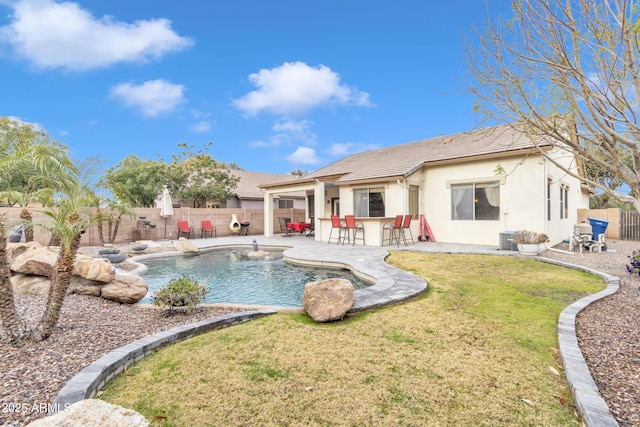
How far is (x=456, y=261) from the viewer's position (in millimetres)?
9062

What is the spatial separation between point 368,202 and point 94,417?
13.6m

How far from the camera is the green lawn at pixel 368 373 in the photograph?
240 cm

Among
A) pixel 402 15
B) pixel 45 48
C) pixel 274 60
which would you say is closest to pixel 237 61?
pixel 274 60

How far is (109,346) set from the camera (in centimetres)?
351

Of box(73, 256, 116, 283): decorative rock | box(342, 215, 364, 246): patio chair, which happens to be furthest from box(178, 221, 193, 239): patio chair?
box(73, 256, 116, 283): decorative rock

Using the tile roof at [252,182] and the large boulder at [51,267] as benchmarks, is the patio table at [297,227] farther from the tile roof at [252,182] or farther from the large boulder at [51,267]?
the large boulder at [51,267]

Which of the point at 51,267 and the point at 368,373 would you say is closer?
the point at 368,373

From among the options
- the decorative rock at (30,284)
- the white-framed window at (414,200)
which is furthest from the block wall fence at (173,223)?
the white-framed window at (414,200)

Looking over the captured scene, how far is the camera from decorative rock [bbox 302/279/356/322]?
4.46 metres

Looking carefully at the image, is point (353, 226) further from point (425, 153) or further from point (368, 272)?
point (368, 272)

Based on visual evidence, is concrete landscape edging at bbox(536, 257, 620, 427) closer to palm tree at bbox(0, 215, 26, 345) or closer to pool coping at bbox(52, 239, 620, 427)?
pool coping at bbox(52, 239, 620, 427)

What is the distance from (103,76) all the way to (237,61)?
6639 millimetres

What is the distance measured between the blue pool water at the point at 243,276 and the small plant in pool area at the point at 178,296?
980mm

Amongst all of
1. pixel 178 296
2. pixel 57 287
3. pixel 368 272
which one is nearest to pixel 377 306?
pixel 368 272
